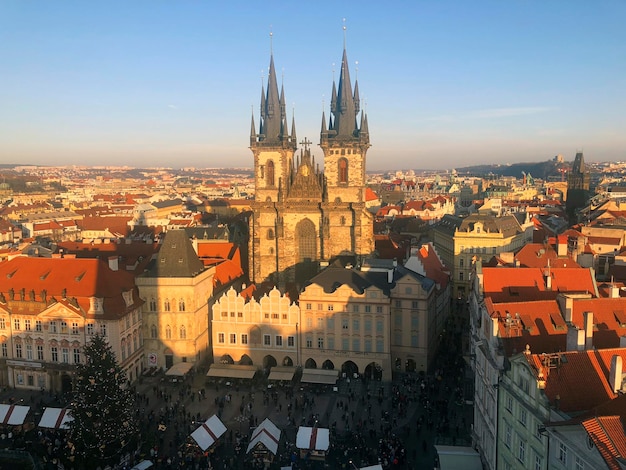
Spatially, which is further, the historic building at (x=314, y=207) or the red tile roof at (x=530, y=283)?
the historic building at (x=314, y=207)

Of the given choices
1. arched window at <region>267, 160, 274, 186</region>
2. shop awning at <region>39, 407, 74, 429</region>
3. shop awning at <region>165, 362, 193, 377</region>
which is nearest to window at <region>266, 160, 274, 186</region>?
arched window at <region>267, 160, 274, 186</region>

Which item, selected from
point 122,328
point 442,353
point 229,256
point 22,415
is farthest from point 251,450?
point 229,256

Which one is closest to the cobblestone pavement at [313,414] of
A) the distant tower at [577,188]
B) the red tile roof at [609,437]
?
the red tile roof at [609,437]

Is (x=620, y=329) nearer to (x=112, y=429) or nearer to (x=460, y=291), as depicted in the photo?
(x=112, y=429)

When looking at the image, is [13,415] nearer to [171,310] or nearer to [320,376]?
[171,310]

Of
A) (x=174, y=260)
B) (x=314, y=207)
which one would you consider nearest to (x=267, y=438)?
(x=174, y=260)

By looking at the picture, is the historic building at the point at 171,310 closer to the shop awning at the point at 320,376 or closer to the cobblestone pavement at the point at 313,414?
the cobblestone pavement at the point at 313,414

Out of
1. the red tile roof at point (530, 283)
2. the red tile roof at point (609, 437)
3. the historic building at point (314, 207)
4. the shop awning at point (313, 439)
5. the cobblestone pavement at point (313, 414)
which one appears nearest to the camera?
the red tile roof at point (609, 437)

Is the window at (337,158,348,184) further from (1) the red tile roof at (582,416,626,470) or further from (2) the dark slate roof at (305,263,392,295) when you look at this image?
(1) the red tile roof at (582,416,626,470)
